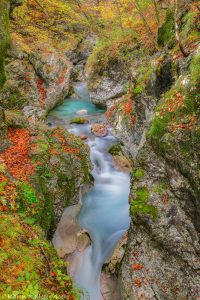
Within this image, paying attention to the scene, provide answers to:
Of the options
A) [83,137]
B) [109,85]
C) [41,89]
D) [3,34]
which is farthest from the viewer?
[109,85]

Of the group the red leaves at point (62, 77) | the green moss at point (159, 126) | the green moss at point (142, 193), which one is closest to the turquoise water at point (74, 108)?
the red leaves at point (62, 77)

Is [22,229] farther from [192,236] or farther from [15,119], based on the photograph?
[15,119]

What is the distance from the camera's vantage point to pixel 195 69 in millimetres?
6199

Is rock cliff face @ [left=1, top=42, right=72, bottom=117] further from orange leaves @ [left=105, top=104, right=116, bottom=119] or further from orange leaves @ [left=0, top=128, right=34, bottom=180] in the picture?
orange leaves @ [left=0, top=128, right=34, bottom=180]

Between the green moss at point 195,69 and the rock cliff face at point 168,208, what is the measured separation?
7 cm

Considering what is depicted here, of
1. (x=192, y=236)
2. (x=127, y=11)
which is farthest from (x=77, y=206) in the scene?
(x=127, y=11)

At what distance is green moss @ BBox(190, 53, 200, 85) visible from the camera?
607 cm

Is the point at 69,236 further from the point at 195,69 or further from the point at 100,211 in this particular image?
the point at 195,69

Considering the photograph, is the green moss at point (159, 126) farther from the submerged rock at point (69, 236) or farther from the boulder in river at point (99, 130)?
the boulder in river at point (99, 130)

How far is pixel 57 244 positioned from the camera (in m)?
8.27

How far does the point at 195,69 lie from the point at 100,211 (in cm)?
618

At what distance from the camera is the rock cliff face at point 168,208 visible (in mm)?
5895

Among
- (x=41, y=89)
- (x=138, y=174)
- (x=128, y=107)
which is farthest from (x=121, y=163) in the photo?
(x=41, y=89)

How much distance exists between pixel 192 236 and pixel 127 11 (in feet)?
45.8
